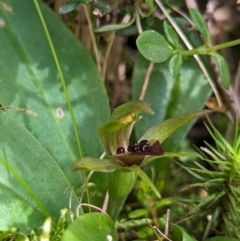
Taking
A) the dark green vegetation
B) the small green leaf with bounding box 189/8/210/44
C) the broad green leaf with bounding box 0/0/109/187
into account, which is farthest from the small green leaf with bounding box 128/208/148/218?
the small green leaf with bounding box 189/8/210/44

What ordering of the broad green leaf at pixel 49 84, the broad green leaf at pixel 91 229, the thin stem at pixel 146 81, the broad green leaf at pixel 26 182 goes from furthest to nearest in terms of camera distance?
1. the thin stem at pixel 146 81
2. the broad green leaf at pixel 49 84
3. the broad green leaf at pixel 26 182
4. the broad green leaf at pixel 91 229

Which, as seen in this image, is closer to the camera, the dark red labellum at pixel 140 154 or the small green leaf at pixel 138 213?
the dark red labellum at pixel 140 154

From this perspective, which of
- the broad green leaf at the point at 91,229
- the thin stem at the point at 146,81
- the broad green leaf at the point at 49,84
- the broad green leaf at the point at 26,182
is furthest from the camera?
the thin stem at the point at 146,81

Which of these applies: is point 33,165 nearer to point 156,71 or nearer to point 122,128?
point 122,128

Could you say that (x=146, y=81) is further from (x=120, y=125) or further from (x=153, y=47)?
(x=120, y=125)

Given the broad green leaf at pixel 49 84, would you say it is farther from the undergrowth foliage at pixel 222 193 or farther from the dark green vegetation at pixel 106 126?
the undergrowth foliage at pixel 222 193

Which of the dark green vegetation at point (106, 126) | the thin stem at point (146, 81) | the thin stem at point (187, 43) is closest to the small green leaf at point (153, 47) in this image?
the dark green vegetation at point (106, 126)

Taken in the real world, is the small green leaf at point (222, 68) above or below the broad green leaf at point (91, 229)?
above
